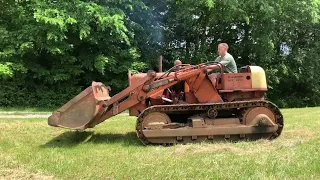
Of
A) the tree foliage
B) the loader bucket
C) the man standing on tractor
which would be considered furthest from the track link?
the tree foliage

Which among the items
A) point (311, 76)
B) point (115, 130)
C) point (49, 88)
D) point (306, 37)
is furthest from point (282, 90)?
point (115, 130)

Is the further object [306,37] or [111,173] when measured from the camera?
[306,37]

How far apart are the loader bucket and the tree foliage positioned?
10.4m

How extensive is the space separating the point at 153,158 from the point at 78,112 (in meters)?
2.23

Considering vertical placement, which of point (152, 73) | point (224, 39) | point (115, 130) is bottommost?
point (115, 130)

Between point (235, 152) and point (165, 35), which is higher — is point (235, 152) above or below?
below

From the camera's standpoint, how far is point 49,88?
72.2 ft

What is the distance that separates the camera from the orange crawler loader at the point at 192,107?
8.11 meters

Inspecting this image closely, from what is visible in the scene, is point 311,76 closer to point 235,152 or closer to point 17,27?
point 17,27

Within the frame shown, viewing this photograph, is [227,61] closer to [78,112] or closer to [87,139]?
[78,112]

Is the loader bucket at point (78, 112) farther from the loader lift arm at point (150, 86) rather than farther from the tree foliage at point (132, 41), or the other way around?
the tree foliage at point (132, 41)

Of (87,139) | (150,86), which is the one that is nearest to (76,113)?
(87,139)

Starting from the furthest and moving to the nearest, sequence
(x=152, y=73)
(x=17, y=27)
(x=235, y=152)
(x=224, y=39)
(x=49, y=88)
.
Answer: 1. (x=224, y=39)
2. (x=49, y=88)
3. (x=17, y=27)
4. (x=152, y=73)
5. (x=235, y=152)

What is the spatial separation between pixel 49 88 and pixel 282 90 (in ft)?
52.7
